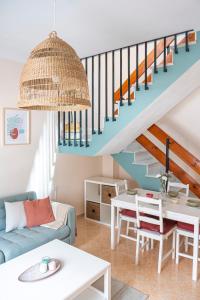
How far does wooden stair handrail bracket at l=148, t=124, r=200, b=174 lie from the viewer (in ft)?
10.9

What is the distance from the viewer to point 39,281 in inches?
75.2

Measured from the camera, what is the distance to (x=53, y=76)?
4.59 ft

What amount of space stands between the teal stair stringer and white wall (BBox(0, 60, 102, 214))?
959mm

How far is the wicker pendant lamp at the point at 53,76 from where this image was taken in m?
1.40

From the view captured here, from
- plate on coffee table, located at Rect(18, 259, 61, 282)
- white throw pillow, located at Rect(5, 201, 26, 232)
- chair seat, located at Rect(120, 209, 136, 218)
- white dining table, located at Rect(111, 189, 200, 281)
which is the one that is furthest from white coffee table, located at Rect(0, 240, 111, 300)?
chair seat, located at Rect(120, 209, 136, 218)

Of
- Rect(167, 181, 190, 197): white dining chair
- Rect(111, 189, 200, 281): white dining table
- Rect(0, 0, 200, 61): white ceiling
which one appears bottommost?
Rect(111, 189, 200, 281): white dining table

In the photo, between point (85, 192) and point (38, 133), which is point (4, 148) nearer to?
point (38, 133)

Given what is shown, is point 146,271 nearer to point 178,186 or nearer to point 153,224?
point 153,224

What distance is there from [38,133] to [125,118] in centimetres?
153

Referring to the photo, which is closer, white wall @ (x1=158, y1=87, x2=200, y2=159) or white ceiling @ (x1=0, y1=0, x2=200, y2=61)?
white ceiling @ (x1=0, y1=0, x2=200, y2=61)

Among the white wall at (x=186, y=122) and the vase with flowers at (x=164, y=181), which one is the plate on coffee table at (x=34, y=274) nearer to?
the vase with flowers at (x=164, y=181)

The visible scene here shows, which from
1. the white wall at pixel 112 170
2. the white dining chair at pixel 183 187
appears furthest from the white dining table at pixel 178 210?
the white wall at pixel 112 170

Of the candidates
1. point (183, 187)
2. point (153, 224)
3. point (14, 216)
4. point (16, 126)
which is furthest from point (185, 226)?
point (16, 126)

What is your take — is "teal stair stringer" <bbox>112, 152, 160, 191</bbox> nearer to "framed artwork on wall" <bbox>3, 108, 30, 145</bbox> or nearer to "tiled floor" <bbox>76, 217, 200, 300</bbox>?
"tiled floor" <bbox>76, 217, 200, 300</bbox>
